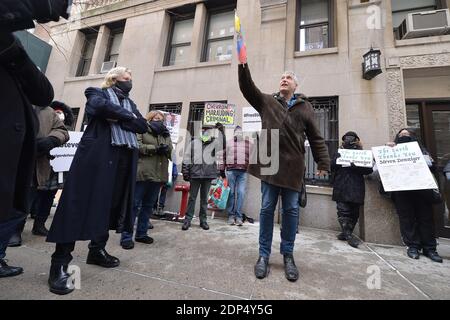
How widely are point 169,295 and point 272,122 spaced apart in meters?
2.01

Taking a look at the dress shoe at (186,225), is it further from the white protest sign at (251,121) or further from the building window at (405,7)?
the building window at (405,7)

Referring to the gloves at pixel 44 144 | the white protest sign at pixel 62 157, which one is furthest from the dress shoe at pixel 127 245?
the white protest sign at pixel 62 157

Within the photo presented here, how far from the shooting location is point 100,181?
213 cm

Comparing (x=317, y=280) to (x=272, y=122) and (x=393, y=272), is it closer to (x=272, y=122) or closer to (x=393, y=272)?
(x=393, y=272)

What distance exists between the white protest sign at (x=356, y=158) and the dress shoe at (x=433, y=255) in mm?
1554

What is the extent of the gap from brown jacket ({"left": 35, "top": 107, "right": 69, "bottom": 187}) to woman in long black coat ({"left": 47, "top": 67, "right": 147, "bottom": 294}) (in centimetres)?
137

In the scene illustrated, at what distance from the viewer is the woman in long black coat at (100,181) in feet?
6.39

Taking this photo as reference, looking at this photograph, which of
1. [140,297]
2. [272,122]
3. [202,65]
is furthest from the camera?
[202,65]

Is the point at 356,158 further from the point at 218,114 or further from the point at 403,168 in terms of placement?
the point at 218,114

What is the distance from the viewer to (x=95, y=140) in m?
2.17

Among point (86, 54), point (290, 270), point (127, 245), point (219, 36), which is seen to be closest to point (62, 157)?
point (127, 245)

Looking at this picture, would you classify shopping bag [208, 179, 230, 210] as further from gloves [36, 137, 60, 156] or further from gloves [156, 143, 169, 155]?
gloves [36, 137, 60, 156]

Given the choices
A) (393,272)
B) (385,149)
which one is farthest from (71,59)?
(393,272)

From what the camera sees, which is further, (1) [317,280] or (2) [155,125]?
(2) [155,125]
